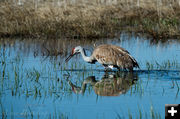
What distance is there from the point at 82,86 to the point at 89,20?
834cm

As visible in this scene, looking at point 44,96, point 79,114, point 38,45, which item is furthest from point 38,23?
point 79,114

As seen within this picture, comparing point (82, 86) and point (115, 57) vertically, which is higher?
point (115, 57)

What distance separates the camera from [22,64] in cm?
1112

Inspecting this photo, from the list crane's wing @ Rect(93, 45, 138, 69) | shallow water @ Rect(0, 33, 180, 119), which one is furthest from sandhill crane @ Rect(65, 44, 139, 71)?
shallow water @ Rect(0, 33, 180, 119)

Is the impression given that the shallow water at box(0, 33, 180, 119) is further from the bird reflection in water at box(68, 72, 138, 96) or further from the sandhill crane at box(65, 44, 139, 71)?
the sandhill crane at box(65, 44, 139, 71)

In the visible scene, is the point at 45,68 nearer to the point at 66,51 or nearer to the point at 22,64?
the point at 22,64

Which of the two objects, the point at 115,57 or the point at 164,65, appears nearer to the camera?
the point at 115,57

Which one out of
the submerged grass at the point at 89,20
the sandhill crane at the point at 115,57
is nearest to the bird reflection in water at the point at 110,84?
the sandhill crane at the point at 115,57

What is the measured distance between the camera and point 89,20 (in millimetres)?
17250

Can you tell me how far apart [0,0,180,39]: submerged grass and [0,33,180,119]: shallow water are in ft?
8.14

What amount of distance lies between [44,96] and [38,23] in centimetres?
861

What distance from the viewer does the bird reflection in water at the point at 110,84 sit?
8.63 m

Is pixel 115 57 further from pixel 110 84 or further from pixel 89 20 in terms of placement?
pixel 89 20

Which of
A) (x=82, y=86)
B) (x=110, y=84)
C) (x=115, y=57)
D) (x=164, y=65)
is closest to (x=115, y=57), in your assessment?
(x=115, y=57)
